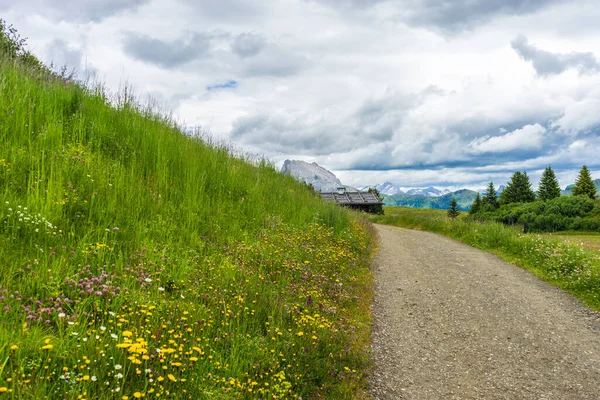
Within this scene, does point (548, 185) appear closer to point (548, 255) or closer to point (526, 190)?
point (526, 190)

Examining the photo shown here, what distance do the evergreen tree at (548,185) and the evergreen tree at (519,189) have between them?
5.44ft

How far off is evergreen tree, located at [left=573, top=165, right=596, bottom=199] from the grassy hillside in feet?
232

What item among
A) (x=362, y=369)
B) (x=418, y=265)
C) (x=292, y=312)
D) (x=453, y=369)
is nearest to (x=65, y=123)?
(x=292, y=312)

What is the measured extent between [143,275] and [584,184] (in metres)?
79.6

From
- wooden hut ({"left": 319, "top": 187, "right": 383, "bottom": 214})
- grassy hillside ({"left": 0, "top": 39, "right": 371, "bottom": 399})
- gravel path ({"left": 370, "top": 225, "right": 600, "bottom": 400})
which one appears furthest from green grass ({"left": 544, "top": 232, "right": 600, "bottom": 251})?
wooden hut ({"left": 319, "top": 187, "right": 383, "bottom": 214})

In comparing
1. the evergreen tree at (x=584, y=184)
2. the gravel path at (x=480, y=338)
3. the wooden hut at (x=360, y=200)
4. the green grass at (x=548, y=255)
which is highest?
the evergreen tree at (x=584, y=184)

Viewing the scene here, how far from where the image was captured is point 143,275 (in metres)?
5.49

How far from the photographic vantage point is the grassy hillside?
3785 millimetres

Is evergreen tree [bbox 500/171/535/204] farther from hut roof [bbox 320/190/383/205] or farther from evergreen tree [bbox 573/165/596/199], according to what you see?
hut roof [bbox 320/190/383/205]

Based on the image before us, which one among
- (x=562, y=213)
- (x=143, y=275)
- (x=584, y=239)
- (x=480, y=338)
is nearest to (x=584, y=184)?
(x=562, y=213)

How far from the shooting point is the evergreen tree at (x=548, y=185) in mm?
69938

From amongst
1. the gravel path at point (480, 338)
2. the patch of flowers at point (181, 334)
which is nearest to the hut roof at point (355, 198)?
the gravel path at point (480, 338)

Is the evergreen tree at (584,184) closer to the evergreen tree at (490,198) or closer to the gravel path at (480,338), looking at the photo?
the evergreen tree at (490,198)

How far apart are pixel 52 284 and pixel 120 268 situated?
980 mm
